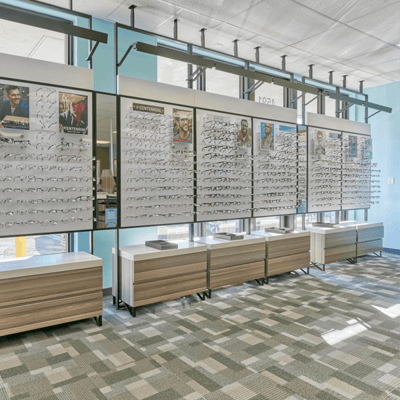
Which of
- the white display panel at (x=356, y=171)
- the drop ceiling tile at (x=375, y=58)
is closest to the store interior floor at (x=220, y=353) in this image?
the white display panel at (x=356, y=171)

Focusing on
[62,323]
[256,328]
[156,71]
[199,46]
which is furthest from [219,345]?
[199,46]

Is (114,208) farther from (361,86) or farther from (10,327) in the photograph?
(361,86)

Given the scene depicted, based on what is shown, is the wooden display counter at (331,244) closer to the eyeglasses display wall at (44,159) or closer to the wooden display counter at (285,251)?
the wooden display counter at (285,251)

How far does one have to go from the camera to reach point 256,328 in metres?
3.80

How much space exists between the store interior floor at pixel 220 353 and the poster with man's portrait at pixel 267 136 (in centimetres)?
246

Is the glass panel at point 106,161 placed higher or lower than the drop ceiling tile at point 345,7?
lower

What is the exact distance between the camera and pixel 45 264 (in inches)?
141

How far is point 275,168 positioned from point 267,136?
56cm

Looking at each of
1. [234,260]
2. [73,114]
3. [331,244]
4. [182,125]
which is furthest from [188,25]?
[331,244]

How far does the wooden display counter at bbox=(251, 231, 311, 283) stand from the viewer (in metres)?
5.61

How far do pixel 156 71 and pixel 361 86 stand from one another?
5047 mm

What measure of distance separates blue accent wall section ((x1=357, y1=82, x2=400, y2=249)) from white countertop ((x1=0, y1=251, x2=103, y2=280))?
22.6ft

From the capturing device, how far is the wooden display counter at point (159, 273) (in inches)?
162

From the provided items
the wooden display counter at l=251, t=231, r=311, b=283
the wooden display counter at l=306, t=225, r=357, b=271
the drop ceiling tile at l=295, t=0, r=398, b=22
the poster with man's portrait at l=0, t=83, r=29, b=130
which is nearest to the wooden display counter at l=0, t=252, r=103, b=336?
the poster with man's portrait at l=0, t=83, r=29, b=130
